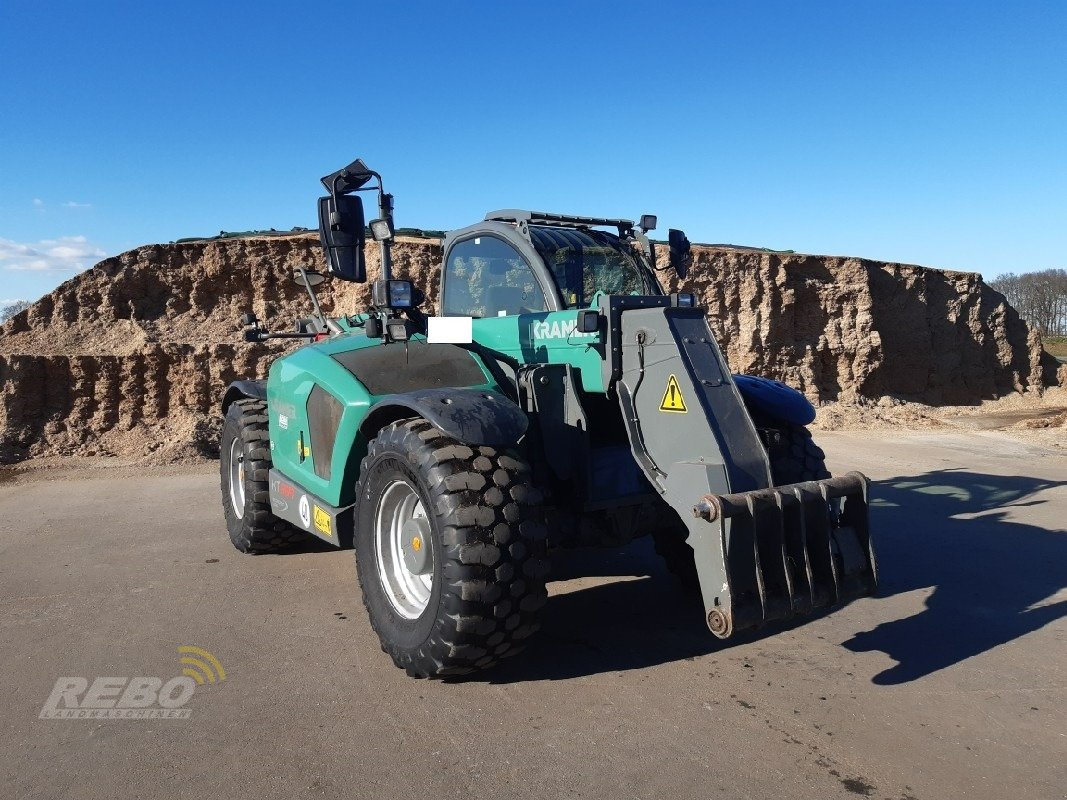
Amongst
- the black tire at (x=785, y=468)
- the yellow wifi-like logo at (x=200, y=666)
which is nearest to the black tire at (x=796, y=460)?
the black tire at (x=785, y=468)

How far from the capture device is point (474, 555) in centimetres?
340

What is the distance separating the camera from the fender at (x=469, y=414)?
141 inches

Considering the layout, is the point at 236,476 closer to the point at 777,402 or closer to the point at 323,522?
the point at 323,522

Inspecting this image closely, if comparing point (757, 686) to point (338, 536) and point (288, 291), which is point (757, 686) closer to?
point (338, 536)

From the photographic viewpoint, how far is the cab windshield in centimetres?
469

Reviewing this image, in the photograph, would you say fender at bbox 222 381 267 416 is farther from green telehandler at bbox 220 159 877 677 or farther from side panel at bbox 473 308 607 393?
side panel at bbox 473 308 607 393

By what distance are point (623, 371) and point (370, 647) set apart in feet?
6.36

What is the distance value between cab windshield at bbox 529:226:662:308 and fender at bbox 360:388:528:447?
3.21 feet

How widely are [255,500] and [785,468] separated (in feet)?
11.9

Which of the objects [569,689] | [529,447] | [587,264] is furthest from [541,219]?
[569,689]

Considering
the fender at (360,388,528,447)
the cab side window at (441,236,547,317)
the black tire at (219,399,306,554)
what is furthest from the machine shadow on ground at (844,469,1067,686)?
the black tire at (219,399,306,554)

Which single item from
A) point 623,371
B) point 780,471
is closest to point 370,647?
point 623,371

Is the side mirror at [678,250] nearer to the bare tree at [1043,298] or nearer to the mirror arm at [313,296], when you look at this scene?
the mirror arm at [313,296]

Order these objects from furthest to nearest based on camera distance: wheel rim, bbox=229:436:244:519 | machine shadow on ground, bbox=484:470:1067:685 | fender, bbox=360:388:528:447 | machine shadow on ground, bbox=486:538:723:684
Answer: wheel rim, bbox=229:436:244:519 → machine shadow on ground, bbox=484:470:1067:685 → machine shadow on ground, bbox=486:538:723:684 → fender, bbox=360:388:528:447
